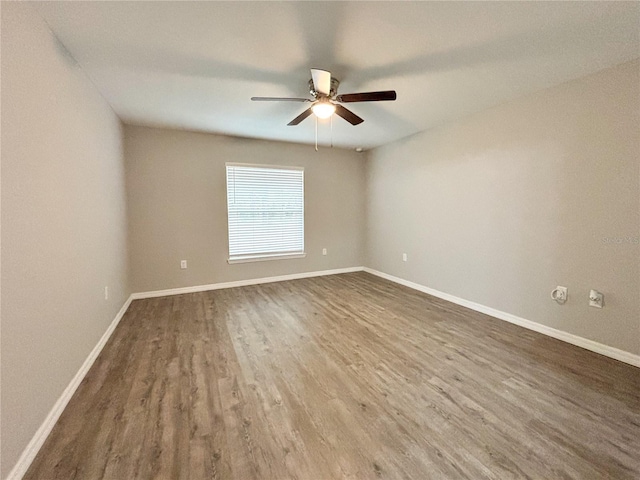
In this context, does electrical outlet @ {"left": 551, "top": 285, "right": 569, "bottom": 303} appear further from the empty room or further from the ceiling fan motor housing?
the ceiling fan motor housing

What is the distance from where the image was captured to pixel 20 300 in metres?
1.29

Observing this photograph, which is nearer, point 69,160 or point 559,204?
point 69,160

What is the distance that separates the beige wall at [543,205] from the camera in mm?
2158

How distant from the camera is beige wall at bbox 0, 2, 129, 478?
4.07ft

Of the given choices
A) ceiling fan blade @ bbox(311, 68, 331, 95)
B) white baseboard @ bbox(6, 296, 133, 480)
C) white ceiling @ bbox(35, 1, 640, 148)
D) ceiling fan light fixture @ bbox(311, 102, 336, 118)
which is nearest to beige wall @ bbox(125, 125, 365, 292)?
white ceiling @ bbox(35, 1, 640, 148)

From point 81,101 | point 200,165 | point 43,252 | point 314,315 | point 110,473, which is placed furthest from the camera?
point 200,165

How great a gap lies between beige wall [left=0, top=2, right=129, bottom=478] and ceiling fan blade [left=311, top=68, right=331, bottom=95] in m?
1.60

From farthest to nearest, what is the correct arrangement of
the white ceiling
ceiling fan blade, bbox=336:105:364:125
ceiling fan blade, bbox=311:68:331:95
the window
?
the window, ceiling fan blade, bbox=336:105:364:125, ceiling fan blade, bbox=311:68:331:95, the white ceiling

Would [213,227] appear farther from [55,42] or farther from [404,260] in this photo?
[404,260]

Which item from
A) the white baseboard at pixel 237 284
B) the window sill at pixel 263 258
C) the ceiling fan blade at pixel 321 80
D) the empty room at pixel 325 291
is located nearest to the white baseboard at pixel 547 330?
the empty room at pixel 325 291

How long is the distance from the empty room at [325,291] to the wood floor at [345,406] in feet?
0.05

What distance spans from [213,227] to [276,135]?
5.56 feet

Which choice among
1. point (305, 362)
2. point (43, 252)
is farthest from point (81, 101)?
point (305, 362)

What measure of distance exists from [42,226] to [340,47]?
2.15 meters
